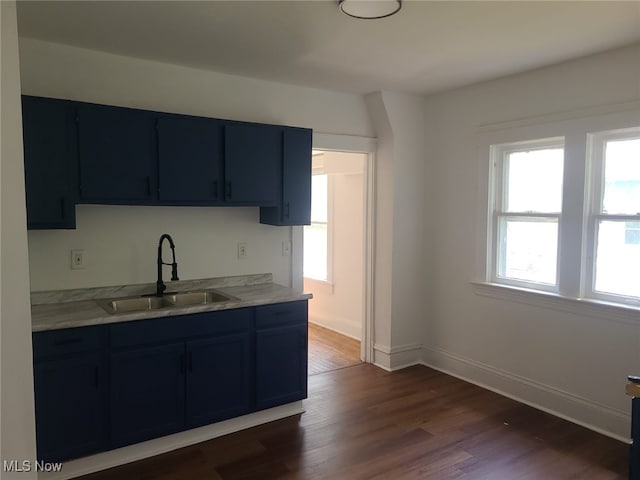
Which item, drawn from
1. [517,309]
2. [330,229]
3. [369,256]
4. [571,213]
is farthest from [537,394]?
[330,229]

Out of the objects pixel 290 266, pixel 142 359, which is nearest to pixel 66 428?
pixel 142 359

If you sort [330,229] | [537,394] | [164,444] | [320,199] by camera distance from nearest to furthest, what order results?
[164,444] → [537,394] → [330,229] → [320,199]

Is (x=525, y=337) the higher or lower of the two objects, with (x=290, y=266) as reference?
lower

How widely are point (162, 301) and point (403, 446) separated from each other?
194 cm

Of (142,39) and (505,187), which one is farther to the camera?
(505,187)

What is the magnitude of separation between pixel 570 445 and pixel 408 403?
114 cm

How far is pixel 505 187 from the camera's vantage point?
387 cm

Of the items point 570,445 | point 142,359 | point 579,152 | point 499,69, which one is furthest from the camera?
point 499,69

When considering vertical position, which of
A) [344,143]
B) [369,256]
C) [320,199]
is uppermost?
[344,143]

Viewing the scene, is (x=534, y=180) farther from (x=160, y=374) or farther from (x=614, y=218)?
(x=160, y=374)

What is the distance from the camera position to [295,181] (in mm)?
3600

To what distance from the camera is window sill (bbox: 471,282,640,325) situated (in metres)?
3.05

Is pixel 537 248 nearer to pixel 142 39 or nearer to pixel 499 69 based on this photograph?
pixel 499 69

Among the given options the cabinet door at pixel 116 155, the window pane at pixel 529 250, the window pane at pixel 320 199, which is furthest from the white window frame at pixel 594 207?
the window pane at pixel 320 199
